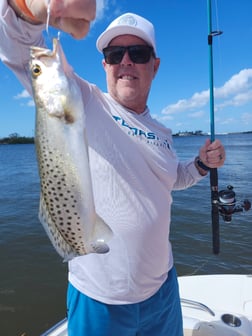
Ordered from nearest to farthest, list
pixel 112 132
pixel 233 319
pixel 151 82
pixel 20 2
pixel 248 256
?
pixel 20 2
pixel 112 132
pixel 151 82
pixel 233 319
pixel 248 256

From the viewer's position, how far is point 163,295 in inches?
93.5

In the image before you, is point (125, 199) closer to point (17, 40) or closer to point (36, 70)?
point (36, 70)

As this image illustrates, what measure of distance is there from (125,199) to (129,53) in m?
1.06

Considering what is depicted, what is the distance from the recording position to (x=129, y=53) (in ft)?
7.50

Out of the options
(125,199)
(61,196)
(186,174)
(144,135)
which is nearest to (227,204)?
(186,174)

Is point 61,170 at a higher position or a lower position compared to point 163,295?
higher

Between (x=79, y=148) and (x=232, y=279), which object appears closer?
(x=79, y=148)

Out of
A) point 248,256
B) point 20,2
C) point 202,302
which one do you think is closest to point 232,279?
point 202,302

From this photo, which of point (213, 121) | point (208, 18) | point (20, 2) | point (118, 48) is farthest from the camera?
point (208, 18)

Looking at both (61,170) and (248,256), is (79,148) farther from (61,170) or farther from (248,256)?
(248,256)

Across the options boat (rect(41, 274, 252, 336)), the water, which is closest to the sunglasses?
boat (rect(41, 274, 252, 336))

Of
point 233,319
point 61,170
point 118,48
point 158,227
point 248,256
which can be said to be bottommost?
point 248,256

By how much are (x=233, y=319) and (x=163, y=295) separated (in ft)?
5.65

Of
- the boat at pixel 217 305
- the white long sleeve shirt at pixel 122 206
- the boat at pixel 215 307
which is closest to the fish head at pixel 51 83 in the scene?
the white long sleeve shirt at pixel 122 206
